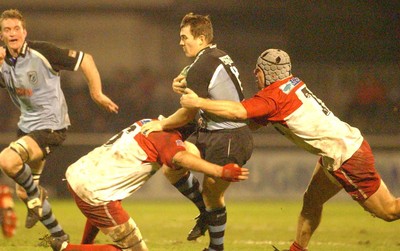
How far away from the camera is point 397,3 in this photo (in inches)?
872

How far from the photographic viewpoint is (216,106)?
24.8ft

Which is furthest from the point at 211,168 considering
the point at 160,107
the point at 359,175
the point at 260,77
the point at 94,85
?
the point at 160,107

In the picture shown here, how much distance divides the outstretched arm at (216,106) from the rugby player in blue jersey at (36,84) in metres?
2.02

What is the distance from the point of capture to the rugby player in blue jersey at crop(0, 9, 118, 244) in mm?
9555

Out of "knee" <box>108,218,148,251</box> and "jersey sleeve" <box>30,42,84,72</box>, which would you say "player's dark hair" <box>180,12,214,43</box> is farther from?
"knee" <box>108,218,148,251</box>

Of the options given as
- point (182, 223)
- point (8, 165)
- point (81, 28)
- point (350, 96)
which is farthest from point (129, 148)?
point (81, 28)

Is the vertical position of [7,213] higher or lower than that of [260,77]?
lower

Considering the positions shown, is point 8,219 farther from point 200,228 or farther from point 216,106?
point 216,106

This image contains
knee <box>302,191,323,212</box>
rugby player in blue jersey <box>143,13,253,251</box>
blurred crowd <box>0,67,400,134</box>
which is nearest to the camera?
rugby player in blue jersey <box>143,13,253,251</box>

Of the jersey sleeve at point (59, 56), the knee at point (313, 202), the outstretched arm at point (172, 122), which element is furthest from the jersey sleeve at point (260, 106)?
the jersey sleeve at point (59, 56)

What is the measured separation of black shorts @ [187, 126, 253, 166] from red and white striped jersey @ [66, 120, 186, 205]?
1.23m

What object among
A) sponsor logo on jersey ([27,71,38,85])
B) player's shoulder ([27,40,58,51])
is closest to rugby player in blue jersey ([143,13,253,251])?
player's shoulder ([27,40,58,51])

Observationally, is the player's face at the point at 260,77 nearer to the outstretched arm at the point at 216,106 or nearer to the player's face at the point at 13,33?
the outstretched arm at the point at 216,106

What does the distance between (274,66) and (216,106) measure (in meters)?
0.71
